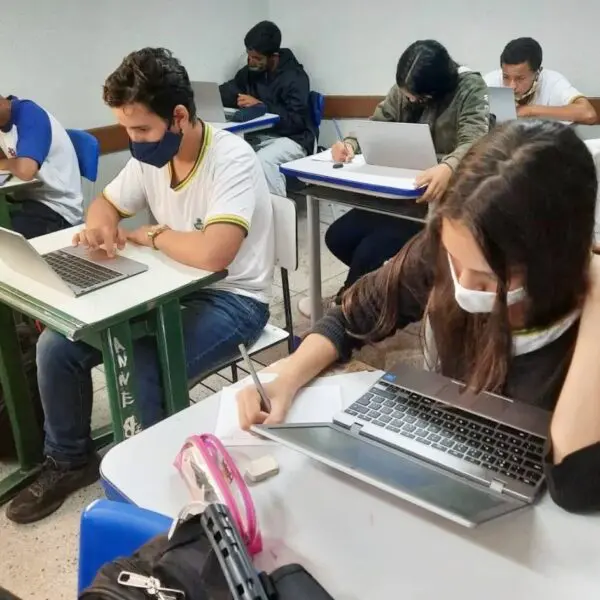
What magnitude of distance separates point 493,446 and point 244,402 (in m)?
0.37

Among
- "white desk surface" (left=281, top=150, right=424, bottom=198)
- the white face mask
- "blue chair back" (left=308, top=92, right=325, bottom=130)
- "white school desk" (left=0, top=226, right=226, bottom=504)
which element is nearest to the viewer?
the white face mask

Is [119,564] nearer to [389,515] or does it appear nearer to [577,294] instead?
[389,515]

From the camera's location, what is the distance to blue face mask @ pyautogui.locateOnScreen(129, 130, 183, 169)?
5.84 ft

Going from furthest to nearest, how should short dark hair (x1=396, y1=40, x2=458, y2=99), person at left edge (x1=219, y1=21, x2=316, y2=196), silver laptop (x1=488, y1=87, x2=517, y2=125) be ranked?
1. person at left edge (x1=219, y1=21, x2=316, y2=196)
2. silver laptop (x1=488, y1=87, x2=517, y2=125)
3. short dark hair (x1=396, y1=40, x2=458, y2=99)

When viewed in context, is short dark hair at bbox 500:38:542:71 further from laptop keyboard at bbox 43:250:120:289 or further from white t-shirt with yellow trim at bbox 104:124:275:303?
laptop keyboard at bbox 43:250:120:289

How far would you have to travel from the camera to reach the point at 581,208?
3.04 ft

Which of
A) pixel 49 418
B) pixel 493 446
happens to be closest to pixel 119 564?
pixel 493 446

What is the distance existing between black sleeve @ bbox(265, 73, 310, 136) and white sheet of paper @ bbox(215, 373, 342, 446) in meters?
3.25

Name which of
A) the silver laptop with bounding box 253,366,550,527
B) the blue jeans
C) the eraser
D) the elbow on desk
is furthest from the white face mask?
the elbow on desk

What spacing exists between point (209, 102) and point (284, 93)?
79cm

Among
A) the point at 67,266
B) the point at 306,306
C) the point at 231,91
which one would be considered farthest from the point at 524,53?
the point at 67,266

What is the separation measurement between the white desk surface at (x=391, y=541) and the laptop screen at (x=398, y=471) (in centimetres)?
3

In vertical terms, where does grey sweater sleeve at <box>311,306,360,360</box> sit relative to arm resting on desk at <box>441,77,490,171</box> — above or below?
below

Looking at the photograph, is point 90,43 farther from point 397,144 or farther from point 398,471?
point 398,471
